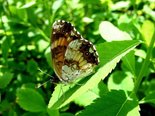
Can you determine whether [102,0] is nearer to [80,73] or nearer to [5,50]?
[5,50]

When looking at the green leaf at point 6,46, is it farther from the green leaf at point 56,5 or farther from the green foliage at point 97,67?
the green leaf at point 56,5

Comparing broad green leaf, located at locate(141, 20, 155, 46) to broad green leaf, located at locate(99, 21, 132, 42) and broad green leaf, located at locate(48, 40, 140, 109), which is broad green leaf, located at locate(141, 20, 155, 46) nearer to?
broad green leaf, located at locate(99, 21, 132, 42)

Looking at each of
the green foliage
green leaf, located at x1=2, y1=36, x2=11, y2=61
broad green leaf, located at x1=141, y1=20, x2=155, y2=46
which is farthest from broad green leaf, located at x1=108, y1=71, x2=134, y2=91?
green leaf, located at x1=2, y1=36, x2=11, y2=61

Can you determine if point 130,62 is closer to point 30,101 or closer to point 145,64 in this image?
point 145,64

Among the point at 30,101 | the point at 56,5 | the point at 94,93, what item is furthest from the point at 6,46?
the point at 94,93

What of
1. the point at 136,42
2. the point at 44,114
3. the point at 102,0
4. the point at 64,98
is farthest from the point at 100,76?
the point at 102,0

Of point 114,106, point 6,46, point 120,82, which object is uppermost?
point 6,46
